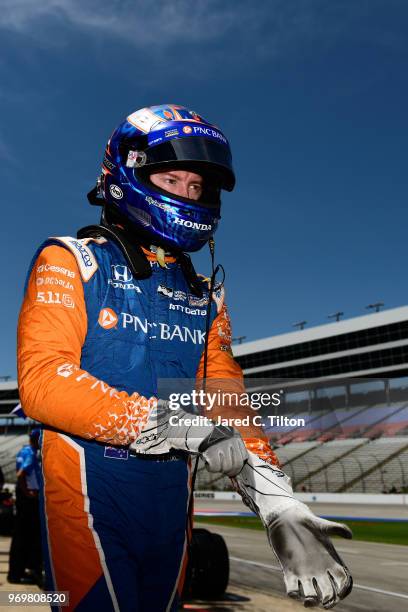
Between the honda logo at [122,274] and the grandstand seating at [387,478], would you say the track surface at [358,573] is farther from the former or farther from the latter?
Result: the grandstand seating at [387,478]

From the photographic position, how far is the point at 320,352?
5134 centimetres

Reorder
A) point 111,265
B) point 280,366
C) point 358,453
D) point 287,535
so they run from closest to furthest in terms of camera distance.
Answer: point 287,535
point 111,265
point 358,453
point 280,366

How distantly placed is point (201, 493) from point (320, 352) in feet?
64.0

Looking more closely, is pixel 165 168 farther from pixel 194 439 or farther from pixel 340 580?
pixel 340 580

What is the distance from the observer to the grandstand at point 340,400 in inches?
61.2

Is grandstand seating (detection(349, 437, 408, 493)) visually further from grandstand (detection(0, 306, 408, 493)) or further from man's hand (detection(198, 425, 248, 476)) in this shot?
man's hand (detection(198, 425, 248, 476))

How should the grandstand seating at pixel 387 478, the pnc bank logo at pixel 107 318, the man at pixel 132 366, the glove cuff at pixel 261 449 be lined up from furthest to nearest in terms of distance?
1. the grandstand seating at pixel 387 478
2. the pnc bank logo at pixel 107 318
3. the glove cuff at pixel 261 449
4. the man at pixel 132 366


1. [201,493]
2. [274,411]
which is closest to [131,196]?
[274,411]

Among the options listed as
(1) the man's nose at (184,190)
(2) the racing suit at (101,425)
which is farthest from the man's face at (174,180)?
(2) the racing suit at (101,425)

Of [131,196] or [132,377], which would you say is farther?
[131,196]

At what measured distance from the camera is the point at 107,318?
6.03ft

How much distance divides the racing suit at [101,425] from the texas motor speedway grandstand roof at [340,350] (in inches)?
1737

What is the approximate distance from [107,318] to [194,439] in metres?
0.60

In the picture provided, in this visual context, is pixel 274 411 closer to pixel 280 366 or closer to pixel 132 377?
pixel 132 377
